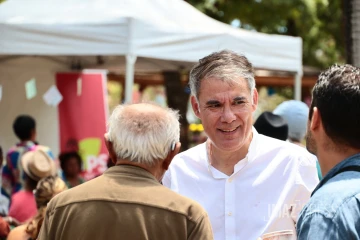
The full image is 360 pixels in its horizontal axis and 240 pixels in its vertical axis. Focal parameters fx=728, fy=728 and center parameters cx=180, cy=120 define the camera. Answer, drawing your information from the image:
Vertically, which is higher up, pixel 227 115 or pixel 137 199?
pixel 227 115

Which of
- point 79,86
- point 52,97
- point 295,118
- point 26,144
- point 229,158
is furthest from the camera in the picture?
point 79,86

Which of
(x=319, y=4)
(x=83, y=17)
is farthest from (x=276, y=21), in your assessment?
(x=83, y=17)

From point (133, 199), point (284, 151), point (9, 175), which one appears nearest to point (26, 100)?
point (9, 175)

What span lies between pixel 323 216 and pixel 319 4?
41.7 feet

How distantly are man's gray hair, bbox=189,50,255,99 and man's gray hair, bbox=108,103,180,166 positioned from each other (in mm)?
443

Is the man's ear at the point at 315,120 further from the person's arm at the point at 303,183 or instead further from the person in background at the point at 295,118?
the person in background at the point at 295,118

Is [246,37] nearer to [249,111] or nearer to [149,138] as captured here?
[249,111]

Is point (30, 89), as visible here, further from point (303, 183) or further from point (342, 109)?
point (342, 109)

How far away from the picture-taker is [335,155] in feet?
6.95

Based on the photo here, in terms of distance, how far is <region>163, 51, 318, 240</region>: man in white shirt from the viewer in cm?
309

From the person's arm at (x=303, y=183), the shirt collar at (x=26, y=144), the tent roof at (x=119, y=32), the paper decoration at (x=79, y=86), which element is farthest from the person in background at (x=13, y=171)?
the person's arm at (x=303, y=183)

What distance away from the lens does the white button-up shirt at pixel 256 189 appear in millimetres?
3080

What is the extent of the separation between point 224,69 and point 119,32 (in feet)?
12.3

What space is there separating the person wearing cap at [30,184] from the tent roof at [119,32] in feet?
4.03
